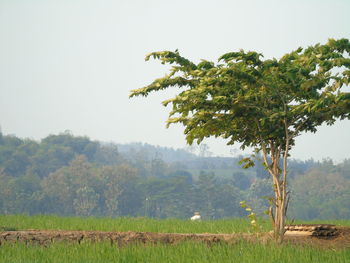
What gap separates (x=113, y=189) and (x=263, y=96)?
78.2 m

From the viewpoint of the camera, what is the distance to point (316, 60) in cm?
1320

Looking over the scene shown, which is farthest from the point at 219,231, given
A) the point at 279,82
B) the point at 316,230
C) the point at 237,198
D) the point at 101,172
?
the point at 237,198

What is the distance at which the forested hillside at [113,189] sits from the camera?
85.7 meters

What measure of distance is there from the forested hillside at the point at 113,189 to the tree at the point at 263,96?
60.7 meters

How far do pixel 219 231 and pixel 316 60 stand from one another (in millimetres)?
6987

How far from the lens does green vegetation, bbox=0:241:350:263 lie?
1113cm

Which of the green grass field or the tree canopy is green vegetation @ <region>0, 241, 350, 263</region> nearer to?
the green grass field

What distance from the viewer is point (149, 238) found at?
14742 millimetres

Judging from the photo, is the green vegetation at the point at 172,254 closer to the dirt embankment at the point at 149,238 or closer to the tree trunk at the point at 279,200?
the tree trunk at the point at 279,200

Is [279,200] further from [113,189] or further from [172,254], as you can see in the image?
[113,189]

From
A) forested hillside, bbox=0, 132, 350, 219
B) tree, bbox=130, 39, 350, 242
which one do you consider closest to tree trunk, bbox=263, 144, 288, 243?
tree, bbox=130, 39, 350, 242

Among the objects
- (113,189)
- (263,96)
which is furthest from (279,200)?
(113,189)

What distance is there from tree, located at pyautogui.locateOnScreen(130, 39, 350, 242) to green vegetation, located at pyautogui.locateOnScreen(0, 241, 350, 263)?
7.28 ft

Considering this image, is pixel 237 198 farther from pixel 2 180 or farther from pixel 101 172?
pixel 2 180
